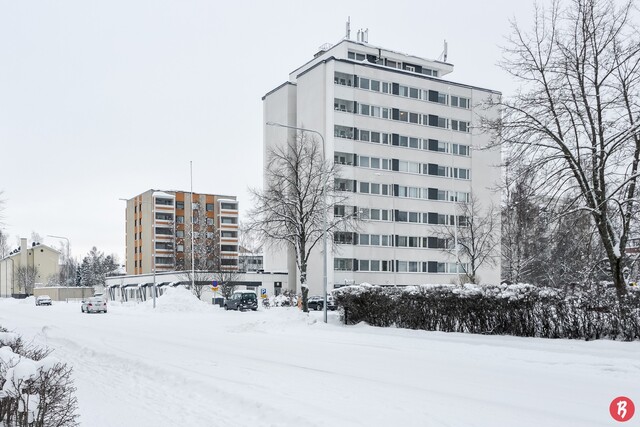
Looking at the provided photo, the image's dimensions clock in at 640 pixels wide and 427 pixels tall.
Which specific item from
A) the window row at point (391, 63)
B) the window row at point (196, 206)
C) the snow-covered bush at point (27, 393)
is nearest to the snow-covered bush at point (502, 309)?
the snow-covered bush at point (27, 393)

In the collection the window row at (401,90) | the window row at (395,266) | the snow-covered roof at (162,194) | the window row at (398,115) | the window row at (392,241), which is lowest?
the window row at (395,266)

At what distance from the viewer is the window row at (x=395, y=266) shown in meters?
63.4

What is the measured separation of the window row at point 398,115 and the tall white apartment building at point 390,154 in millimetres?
107

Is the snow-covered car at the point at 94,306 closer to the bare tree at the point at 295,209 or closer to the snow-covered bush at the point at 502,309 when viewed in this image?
the bare tree at the point at 295,209

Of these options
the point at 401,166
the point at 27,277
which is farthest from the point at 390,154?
the point at 27,277

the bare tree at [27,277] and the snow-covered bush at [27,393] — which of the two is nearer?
the snow-covered bush at [27,393]

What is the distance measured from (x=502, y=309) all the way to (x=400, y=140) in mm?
48787

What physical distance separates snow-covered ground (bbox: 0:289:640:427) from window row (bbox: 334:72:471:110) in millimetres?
46291

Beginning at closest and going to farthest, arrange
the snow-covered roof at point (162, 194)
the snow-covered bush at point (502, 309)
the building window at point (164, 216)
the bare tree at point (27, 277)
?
the snow-covered bush at point (502, 309)
the snow-covered roof at point (162, 194)
the building window at point (164, 216)
the bare tree at point (27, 277)

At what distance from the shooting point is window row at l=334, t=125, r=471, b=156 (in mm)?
65625

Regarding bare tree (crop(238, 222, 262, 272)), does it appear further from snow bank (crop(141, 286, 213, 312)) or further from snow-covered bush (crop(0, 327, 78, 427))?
snow-covered bush (crop(0, 327, 78, 427))

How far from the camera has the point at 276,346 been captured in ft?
70.2

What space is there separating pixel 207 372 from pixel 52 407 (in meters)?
7.30

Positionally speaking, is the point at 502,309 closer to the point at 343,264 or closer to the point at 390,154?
the point at 343,264
